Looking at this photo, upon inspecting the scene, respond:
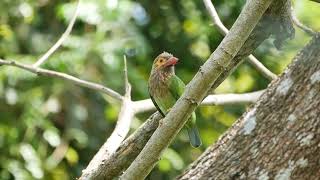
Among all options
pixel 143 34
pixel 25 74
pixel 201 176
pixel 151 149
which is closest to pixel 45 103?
pixel 25 74

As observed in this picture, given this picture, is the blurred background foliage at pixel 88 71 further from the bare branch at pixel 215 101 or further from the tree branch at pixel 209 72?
the tree branch at pixel 209 72

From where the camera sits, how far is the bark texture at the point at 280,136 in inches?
102

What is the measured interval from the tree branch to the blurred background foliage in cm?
191

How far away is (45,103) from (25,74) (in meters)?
0.31

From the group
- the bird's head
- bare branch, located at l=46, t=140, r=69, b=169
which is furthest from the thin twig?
bare branch, located at l=46, t=140, r=69, b=169

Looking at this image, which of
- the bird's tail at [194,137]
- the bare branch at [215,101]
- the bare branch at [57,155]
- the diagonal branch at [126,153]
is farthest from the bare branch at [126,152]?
the bare branch at [57,155]

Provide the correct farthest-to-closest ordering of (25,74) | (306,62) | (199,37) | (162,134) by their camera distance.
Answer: (199,37)
(25,74)
(306,62)
(162,134)

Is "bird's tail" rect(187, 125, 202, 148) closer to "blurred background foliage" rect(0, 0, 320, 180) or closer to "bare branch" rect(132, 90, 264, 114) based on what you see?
"bare branch" rect(132, 90, 264, 114)

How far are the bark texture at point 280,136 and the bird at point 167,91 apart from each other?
0.09m

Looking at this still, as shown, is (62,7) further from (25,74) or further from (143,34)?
(143,34)

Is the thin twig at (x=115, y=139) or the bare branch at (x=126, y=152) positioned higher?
the bare branch at (x=126, y=152)

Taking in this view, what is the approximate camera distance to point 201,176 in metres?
2.78

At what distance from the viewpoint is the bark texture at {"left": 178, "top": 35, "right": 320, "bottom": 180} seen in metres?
2.60

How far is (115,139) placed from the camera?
305 cm
